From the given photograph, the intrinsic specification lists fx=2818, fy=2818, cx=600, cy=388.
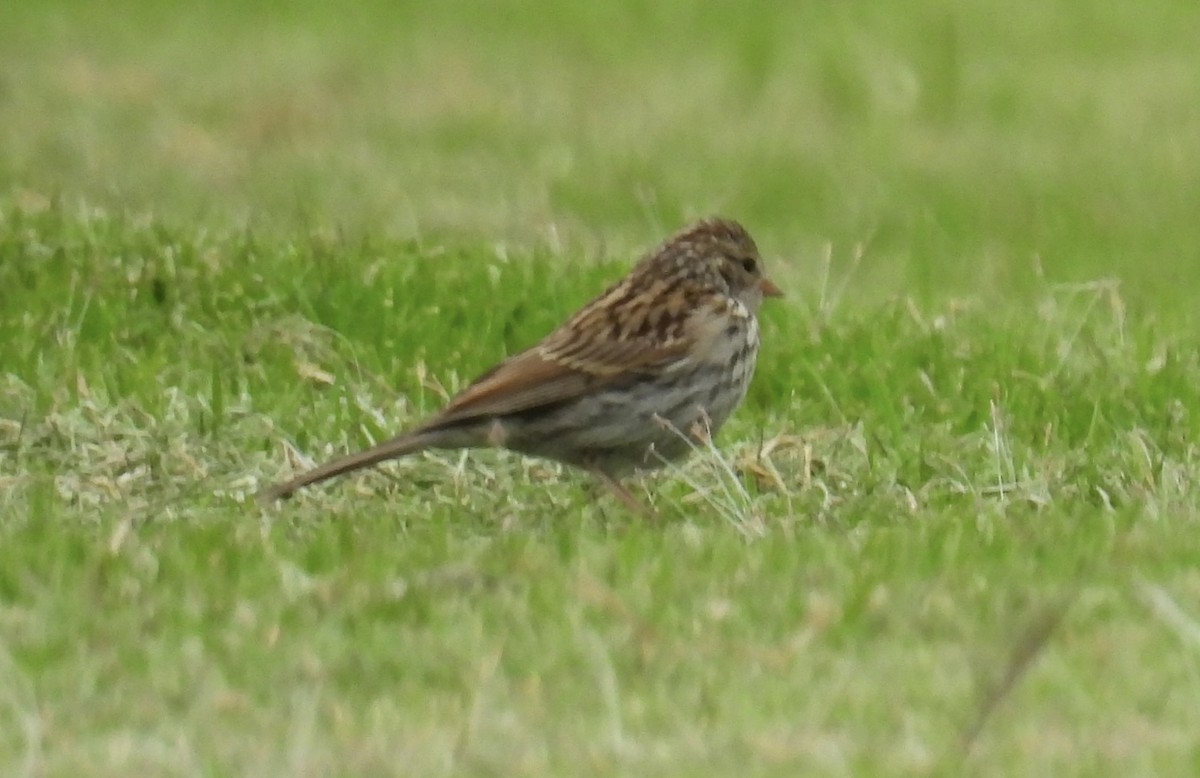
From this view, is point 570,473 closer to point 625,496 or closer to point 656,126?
point 625,496

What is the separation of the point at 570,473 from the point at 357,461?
3.63ft

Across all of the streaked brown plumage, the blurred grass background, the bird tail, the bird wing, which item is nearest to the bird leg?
the streaked brown plumage

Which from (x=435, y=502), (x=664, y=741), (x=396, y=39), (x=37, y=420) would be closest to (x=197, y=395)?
(x=37, y=420)

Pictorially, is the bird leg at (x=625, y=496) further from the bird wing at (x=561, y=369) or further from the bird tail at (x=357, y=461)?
the bird tail at (x=357, y=461)

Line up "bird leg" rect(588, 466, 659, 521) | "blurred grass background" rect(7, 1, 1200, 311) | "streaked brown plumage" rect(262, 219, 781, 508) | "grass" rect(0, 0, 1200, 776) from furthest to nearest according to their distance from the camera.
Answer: "blurred grass background" rect(7, 1, 1200, 311)
"streaked brown plumage" rect(262, 219, 781, 508)
"bird leg" rect(588, 466, 659, 521)
"grass" rect(0, 0, 1200, 776)

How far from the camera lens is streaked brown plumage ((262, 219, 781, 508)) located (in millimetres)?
7754

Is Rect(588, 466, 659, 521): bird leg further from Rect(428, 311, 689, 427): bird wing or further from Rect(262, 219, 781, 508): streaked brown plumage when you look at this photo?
Rect(428, 311, 689, 427): bird wing

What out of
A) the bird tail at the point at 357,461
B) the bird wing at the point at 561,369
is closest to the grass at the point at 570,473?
the bird tail at the point at 357,461

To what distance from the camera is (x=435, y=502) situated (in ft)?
25.4

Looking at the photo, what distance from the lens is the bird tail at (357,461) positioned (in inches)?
292

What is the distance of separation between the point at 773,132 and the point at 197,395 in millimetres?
9901

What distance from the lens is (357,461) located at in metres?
7.45

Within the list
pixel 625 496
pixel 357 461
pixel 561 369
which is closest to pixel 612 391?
pixel 561 369

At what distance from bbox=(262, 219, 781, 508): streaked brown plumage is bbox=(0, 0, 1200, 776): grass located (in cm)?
16
